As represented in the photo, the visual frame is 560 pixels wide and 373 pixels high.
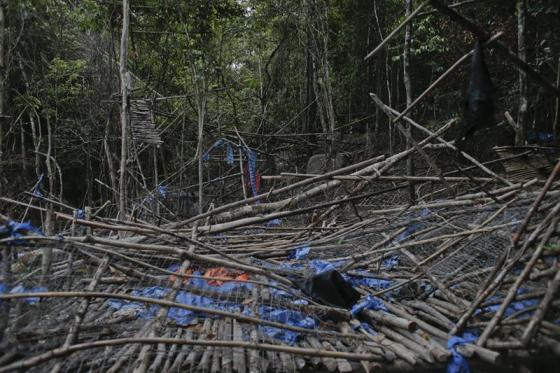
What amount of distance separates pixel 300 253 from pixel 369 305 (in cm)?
120

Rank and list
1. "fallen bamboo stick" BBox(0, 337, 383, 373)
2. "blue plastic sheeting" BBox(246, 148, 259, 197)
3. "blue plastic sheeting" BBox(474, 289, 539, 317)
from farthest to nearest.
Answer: "blue plastic sheeting" BBox(246, 148, 259, 197), "blue plastic sheeting" BBox(474, 289, 539, 317), "fallen bamboo stick" BBox(0, 337, 383, 373)

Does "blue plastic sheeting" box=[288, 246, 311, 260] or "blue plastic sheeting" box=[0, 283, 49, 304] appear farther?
"blue plastic sheeting" box=[288, 246, 311, 260]

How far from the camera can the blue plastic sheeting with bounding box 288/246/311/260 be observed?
391 centimetres

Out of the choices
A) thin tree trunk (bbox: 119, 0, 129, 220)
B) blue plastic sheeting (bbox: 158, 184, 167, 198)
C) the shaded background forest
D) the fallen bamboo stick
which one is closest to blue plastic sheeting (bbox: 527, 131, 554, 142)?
the shaded background forest

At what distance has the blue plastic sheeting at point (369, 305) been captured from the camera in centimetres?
280

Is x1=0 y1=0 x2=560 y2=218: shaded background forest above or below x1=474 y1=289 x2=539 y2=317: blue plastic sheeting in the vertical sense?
above

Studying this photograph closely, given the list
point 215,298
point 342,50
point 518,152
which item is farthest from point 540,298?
point 342,50

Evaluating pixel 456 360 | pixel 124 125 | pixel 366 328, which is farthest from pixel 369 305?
pixel 124 125

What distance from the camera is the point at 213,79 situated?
923 cm

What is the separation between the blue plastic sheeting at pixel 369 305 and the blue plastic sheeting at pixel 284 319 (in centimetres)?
29

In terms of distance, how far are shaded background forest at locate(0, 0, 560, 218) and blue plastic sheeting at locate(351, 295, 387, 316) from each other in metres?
4.76

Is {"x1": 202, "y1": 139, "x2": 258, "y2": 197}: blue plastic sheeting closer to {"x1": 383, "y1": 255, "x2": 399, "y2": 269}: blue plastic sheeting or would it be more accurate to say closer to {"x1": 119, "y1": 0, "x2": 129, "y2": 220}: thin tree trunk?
{"x1": 119, "y1": 0, "x2": 129, "y2": 220}: thin tree trunk

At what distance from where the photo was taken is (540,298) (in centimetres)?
246

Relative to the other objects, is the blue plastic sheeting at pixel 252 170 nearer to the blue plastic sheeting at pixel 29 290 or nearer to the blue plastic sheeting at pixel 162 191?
the blue plastic sheeting at pixel 162 191
